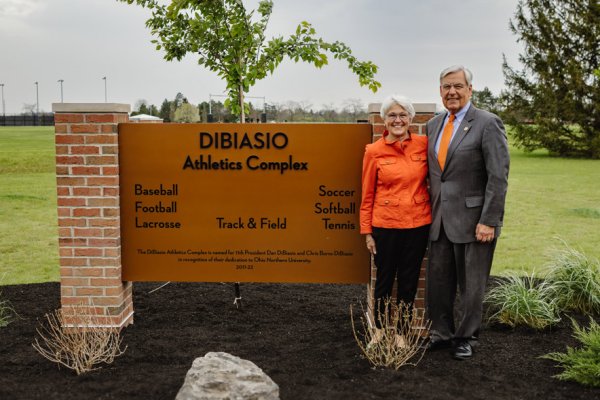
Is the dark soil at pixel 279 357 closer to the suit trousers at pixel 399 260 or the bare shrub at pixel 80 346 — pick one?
the bare shrub at pixel 80 346

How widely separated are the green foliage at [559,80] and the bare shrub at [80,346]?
29859 mm

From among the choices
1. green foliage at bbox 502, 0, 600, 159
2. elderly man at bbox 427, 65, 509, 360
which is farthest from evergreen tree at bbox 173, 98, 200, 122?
green foliage at bbox 502, 0, 600, 159

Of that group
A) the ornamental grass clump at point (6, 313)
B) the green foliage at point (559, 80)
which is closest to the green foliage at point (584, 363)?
the ornamental grass clump at point (6, 313)

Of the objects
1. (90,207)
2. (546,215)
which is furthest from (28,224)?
(546,215)

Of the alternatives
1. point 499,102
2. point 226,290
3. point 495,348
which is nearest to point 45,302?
point 226,290

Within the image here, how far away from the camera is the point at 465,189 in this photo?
4918 millimetres

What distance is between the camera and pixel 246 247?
589cm

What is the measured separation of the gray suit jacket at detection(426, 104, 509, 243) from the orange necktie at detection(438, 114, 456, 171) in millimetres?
39

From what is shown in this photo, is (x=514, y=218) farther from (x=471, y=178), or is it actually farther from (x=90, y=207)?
(x=90, y=207)

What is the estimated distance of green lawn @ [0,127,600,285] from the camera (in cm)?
983

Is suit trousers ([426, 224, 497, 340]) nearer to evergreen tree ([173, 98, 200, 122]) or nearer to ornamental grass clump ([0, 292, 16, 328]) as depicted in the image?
ornamental grass clump ([0, 292, 16, 328])

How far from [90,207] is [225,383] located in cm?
254

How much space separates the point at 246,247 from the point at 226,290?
1.68 meters

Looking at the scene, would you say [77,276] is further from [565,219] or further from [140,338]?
[565,219]
